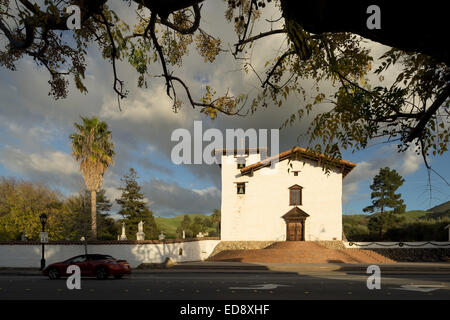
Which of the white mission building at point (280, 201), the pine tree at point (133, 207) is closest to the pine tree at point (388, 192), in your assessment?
the white mission building at point (280, 201)

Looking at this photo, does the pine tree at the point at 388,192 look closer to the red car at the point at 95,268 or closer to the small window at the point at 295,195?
the small window at the point at 295,195

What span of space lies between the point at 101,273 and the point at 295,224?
1033 inches

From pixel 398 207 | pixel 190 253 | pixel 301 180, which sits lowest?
pixel 190 253

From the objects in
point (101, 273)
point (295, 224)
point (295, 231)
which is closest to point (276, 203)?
point (295, 224)

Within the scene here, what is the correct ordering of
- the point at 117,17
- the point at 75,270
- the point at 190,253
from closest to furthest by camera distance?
1. the point at 117,17
2. the point at 75,270
3. the point at 190,253

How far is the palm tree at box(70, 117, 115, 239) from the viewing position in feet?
106

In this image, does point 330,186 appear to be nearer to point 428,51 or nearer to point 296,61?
point 296,61

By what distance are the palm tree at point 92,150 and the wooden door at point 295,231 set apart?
20.4 meters

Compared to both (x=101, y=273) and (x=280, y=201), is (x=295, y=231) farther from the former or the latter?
(x=101, y=273)

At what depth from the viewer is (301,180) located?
41125 millimetres

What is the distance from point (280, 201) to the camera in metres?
41.2

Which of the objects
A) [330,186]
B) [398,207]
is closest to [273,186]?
[330,186]
